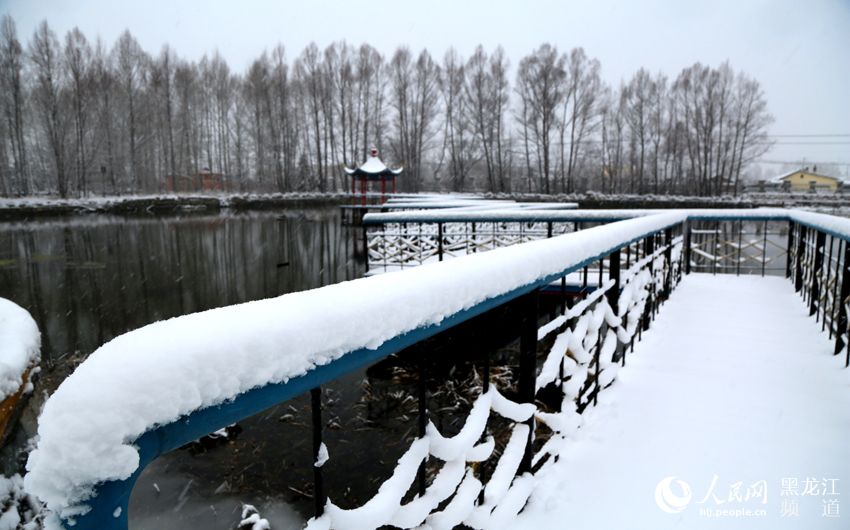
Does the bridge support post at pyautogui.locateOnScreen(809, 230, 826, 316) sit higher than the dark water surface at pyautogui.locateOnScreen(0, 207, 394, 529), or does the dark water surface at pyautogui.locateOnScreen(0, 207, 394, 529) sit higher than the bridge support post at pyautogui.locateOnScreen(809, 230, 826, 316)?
the bridge support post at pyautogui.locateOnScreen(809, 230, 826, 316)

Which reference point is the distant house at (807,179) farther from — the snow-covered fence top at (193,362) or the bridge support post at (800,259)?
the snow-covered fence top at (193,362)

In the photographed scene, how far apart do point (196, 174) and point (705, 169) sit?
39.7 metres

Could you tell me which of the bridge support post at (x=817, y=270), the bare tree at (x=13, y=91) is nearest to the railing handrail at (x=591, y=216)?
the bridge support post at (x=817, y=270)

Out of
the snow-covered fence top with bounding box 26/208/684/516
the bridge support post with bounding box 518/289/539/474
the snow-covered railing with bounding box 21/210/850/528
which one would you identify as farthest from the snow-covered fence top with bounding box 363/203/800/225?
the snow-covered fence top with bounding box 26/208/684/516

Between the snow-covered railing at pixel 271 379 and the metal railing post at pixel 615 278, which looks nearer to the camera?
the snow-covered railing at pixel 271 379

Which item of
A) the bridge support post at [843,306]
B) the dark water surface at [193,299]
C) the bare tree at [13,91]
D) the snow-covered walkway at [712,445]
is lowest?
the dark water surface at [193,299]

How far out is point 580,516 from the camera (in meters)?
1.63

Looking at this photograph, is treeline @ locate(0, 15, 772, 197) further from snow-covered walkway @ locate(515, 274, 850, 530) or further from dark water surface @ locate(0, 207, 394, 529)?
snow-covered walkway @ locate(515, 274, 850, 530)

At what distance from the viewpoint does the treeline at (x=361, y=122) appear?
35.1m

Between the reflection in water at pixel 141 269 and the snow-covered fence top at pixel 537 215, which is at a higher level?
the snow-covered fence top at pixel 537 215

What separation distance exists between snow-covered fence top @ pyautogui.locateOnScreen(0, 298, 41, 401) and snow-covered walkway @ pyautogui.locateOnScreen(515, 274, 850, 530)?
16.8 ft

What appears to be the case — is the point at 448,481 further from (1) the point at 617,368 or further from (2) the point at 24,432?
(2) the point at 24,432

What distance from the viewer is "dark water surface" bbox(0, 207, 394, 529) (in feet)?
13.3

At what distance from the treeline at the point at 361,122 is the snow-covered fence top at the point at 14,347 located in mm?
30853
